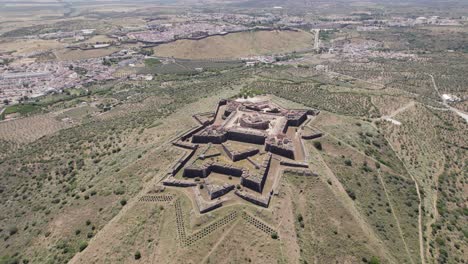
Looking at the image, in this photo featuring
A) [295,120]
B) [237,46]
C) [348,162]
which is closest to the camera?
[348,162]

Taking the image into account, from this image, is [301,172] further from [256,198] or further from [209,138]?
[209,138]

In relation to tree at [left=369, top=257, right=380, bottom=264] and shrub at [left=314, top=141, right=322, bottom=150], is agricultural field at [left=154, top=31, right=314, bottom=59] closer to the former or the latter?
shrub at [left=314, top=141, right=322, bottom=150]

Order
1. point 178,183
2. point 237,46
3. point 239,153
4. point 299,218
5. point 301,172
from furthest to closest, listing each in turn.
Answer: point 237,46 < point 239,153 < point 301,172 < point 178,183 < point 299,218

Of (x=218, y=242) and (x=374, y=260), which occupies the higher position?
(x=218, y=242)

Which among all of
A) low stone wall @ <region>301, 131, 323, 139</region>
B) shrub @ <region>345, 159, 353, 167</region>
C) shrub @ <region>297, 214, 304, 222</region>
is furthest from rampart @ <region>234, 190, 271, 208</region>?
low stone wall @ <region>301, 131, 323, 139</region>

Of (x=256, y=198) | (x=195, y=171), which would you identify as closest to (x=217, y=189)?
(x=256, y=198)

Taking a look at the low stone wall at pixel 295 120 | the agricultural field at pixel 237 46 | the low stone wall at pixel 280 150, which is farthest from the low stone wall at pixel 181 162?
the agricultural field at pixel 237 46

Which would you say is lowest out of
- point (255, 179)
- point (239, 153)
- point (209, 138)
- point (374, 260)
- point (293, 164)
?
point (374, 260)

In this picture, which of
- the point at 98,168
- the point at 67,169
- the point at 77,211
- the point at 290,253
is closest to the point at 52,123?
the point at 67,169

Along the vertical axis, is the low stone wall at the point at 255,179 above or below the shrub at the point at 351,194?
above

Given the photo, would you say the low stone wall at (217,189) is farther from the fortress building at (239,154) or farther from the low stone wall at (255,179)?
the low stone wall at (255,179)

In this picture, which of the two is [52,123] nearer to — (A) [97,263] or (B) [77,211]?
(B) [77,211]
